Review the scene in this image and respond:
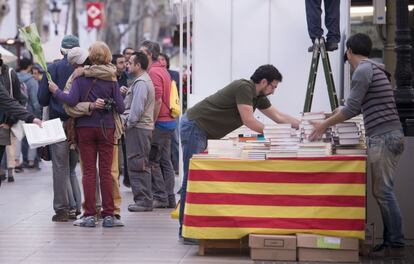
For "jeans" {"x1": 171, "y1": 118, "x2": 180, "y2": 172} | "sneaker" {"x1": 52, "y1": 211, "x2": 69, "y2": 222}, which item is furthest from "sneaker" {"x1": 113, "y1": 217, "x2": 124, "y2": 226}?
"jeans" {"x1": 171, "y1": 118, "x2": 180, "y2": 172}

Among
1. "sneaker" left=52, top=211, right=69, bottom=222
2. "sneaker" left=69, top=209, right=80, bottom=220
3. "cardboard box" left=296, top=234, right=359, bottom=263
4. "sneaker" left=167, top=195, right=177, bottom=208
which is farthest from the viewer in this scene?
"sneaker" left=167, top=195, right=177, bottom=208

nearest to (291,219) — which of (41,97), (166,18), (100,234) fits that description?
(100,234)

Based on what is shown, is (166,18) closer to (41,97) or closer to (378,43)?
(378,43)

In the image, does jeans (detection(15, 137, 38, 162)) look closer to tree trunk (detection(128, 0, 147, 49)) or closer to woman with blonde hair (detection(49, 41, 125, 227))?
woman with blonde hair (detection(49, 41, 125, 227))

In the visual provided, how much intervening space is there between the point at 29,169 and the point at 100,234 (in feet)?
28.8

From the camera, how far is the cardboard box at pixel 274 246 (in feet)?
27.4

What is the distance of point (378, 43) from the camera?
1770 cm

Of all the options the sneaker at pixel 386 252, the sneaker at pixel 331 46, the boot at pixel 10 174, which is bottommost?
the boot at pixel 10 174

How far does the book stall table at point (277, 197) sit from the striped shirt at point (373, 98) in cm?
40

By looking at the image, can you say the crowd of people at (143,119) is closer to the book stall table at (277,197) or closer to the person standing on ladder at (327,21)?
the book stall table at (277,197)

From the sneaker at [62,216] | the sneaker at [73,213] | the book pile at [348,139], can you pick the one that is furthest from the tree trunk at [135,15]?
the book pile at [348,139]

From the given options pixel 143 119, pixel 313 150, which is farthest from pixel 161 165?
pixel 313 150

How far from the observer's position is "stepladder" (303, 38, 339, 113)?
36.9 ft

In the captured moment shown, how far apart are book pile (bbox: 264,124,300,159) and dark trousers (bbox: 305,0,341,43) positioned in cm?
249
